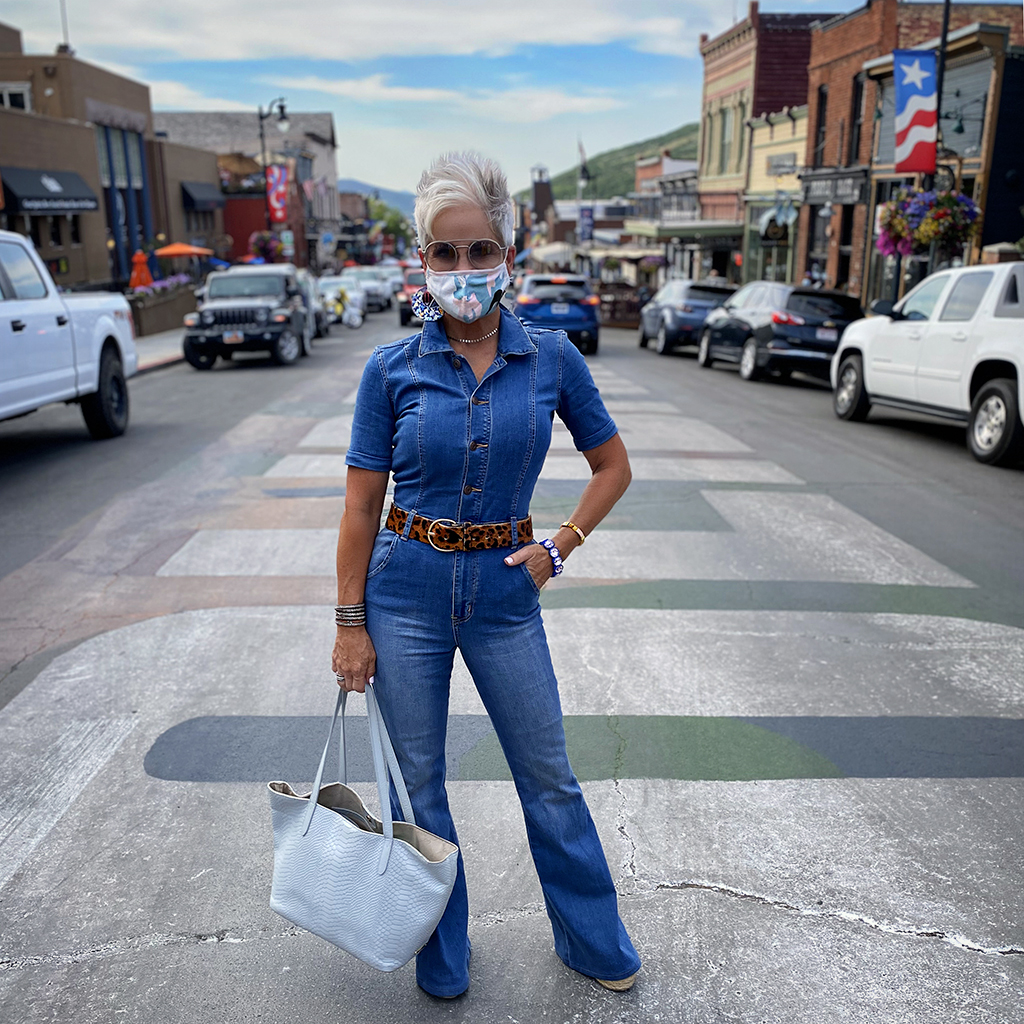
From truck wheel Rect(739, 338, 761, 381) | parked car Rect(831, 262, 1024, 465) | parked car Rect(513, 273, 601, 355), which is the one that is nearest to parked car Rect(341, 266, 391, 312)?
parked car Rect(513, 273, 601, 355)

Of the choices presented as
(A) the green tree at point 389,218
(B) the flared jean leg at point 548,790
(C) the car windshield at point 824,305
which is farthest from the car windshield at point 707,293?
(A) the green tree at point 389,218

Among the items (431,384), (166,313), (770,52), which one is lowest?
(166,313)

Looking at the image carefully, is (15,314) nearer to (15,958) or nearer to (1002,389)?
(15,958)

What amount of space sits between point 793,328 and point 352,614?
15772 millimetres

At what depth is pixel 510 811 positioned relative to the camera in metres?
3.75

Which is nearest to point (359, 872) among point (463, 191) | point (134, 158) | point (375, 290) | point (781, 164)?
point (463, 191)

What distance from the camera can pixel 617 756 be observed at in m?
4.16

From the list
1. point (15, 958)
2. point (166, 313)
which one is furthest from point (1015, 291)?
point (166, 313)

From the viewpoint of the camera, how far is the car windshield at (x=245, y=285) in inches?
841

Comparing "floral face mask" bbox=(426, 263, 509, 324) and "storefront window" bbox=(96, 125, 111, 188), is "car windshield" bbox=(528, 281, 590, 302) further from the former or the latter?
"storefront window" bbox=(96, 125, 111, 188)

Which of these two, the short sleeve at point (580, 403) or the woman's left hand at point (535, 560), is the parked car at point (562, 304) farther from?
the woman's left hand at point (535, 560)

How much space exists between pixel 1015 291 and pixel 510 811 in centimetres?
866

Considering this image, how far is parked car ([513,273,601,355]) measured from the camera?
20.8m

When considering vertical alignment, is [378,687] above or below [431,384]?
below
